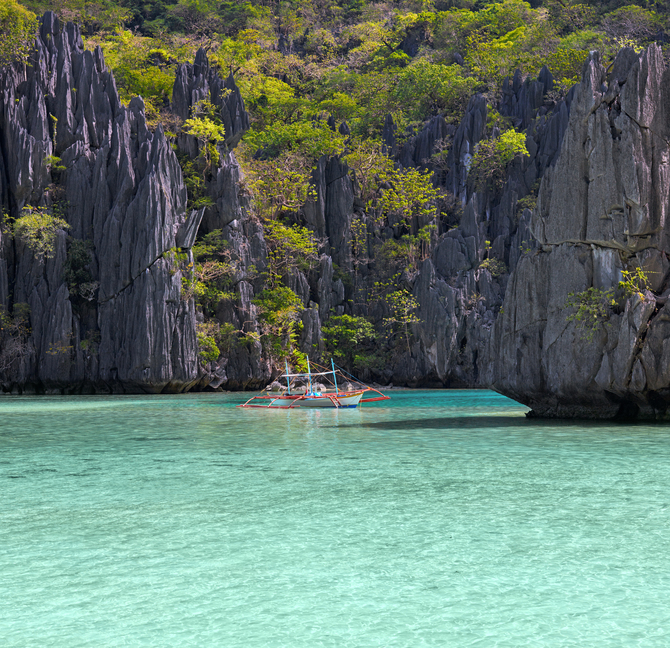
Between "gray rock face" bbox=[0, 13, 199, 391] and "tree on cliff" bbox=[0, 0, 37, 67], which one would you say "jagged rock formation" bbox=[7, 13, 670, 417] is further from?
"tree on cliff" bbox=[0, 0, 37, 67]

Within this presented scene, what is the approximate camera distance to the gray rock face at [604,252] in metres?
21.8

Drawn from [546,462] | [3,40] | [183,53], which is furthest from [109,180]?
[546,462]

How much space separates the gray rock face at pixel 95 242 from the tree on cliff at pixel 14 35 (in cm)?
98

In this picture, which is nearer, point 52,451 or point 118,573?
point 118,573

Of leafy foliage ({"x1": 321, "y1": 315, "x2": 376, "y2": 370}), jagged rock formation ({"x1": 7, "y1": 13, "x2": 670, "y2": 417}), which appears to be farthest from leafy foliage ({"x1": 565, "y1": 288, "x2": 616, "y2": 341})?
leafy foliage ({"x1": 321, "y1": 315, "x2": 376, "y2": 370})

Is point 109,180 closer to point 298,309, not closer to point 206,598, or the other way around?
point 298,309

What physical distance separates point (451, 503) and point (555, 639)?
4.87 metres

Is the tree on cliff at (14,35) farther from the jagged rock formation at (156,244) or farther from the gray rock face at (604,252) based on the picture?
the gray rock face at (604,252)

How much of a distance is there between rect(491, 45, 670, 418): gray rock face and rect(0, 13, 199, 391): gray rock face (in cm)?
2691

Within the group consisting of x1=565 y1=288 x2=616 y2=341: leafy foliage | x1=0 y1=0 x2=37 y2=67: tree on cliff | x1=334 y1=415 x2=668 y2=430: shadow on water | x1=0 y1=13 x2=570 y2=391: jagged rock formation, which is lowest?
x1=334 y1=415 x2=668 y2=430: shadow on water

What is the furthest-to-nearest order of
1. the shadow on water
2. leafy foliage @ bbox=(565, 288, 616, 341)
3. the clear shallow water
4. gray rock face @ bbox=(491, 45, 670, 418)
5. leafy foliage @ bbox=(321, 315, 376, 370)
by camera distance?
leafy foliage @ bbox=(321, 315, 376, 370), leafy foliage @ bbox=(565, 288, 616, 341), the shadow on water, gray rock face @ bbox=(491, 45, 670, 418), the clear shallow water

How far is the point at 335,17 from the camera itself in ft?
284

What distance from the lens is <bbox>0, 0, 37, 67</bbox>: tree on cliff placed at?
159ft

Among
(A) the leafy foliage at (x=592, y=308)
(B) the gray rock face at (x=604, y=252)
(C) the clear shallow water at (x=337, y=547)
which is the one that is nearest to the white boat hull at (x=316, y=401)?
(B) the gray rock face at (x=604, y=252)
